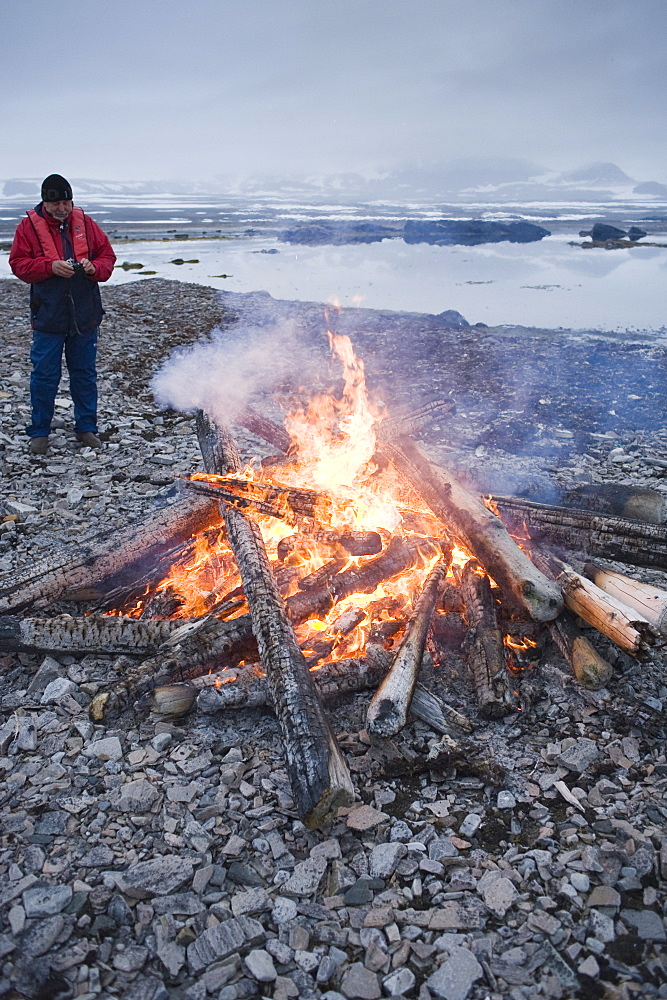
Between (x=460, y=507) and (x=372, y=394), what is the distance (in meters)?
6.02

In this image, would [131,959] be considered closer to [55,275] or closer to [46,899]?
[46,899]

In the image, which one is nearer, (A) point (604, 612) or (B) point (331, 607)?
(A) point (604, 612)

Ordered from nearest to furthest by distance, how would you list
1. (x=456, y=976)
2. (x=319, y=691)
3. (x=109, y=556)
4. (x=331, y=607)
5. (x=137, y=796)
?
(x=456, y=976) < (x=137, y=796) < (x=319, y=691) < (x=331, y=607) < (x=109, y=556)

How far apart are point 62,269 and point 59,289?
1.08 feet

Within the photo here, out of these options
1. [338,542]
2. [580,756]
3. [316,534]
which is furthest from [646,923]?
[316,534]

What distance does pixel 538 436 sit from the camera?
29.4ft

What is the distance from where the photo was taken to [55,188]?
22.2 ft

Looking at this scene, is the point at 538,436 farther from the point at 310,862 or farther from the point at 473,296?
the point at 473,296

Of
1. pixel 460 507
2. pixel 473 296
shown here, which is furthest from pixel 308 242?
pixel 460 507

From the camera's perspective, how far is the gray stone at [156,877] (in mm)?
2834

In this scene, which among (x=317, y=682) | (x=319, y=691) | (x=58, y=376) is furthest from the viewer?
(x=58, y=376)

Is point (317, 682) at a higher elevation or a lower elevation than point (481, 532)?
lower

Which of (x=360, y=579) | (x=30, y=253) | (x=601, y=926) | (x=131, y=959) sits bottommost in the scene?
(x=131, y=959)

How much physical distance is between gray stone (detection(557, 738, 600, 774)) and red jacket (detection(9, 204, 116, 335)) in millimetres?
6893
